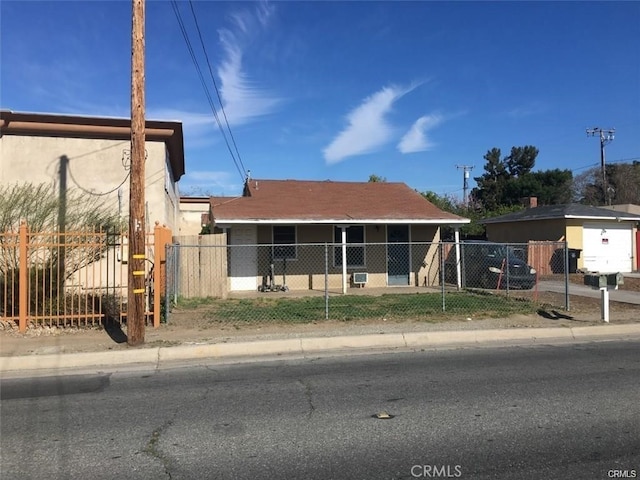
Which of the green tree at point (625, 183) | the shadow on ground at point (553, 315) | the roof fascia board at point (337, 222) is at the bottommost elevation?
the shadow on ground at point (553, 315)

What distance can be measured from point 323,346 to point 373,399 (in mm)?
3332

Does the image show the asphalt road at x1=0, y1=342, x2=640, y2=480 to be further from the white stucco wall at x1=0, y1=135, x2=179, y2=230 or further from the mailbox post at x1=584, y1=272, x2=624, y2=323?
the white stucco wall at x1=0, y1=135, x2=179, y2=230

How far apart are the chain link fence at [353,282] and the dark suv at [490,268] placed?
0.11 feet

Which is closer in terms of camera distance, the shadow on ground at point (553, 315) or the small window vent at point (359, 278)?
the shadow on ground at point (553, 315)

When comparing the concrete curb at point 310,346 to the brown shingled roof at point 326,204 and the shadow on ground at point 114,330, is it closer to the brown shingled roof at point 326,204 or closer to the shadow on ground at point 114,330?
the shadow on ground at point 114,330

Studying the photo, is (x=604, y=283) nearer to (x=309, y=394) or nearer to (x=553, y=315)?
(x=553, y=315)

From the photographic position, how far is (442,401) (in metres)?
5.80

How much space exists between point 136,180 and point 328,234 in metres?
10.5

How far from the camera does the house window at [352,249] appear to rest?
1870 centimetres

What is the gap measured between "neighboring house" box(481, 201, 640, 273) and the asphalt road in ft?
59.1

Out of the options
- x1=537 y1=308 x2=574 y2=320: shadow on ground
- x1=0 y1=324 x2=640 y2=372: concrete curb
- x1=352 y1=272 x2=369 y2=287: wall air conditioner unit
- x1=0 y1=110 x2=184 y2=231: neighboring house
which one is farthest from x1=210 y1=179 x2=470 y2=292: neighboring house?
x1=0 y1=324 x2=640 y2=372: concrete curb

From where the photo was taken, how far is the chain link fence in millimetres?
12195

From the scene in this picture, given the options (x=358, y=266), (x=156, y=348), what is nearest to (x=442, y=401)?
(x=156, y=348)

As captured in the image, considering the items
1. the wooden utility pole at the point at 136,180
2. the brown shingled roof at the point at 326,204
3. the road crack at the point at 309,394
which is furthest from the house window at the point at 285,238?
the road crack at the point at 309,394
